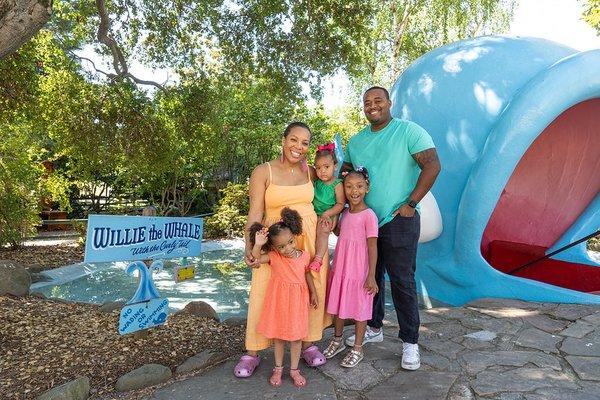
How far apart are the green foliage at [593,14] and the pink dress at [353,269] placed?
30.6 ft

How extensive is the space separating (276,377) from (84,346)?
164cm

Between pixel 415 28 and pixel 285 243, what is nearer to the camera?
pixel 285 243

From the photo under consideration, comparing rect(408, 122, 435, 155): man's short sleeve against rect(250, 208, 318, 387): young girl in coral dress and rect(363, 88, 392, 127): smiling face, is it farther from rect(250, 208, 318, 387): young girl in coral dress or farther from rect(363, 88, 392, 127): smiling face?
rect(250, 208, 318, 387): young girl in coral dress

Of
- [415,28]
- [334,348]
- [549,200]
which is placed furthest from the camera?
[415,28]

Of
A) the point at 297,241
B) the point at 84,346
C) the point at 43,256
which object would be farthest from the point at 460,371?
the point at 43,256

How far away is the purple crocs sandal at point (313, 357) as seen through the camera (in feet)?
9.69

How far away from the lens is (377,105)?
9.48ft

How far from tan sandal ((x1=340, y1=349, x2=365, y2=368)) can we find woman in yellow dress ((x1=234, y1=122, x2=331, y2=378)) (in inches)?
5.8

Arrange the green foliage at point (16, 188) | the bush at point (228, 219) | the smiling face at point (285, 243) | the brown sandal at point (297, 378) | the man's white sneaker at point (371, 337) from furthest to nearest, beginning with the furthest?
Result: the bush at point (228, 219)
the green foliage at point (16, 188)
the man's white sneaker at point (371, 337)
the brown sandal at point (297, 378)
the smiling face at point (285, 243)

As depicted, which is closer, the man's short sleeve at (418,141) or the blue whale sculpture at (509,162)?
the man's short sleeve at (418,141)

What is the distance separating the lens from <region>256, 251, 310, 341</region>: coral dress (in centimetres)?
268

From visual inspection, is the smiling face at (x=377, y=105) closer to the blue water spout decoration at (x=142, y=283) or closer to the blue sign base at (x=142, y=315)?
the blue water spout decoration at (x=142, y=283)

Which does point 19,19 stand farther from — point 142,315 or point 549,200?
point 549,200

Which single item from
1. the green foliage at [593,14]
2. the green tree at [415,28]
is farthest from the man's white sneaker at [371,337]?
the green tree at [415,28]
